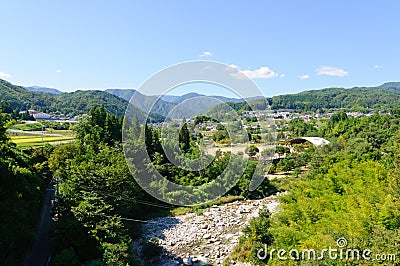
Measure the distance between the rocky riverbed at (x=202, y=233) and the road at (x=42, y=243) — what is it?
2901 mm

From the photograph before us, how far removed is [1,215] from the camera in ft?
18.2

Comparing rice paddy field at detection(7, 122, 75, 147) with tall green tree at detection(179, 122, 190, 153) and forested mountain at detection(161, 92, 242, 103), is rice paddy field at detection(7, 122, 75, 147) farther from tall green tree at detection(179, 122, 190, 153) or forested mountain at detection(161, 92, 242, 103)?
forested mountain at detection(161, 92, 242, 103)

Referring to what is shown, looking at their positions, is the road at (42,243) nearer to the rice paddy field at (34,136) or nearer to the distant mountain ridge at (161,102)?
the distant mountain ridge at (161,102)

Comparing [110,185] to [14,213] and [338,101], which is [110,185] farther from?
[338,101]

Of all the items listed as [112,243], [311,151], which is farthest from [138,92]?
[311,151]

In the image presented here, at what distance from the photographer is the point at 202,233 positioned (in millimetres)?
11141

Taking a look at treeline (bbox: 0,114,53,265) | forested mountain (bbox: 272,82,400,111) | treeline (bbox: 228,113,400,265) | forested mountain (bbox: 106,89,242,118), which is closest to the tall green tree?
treeline (bbox: 228,113,400,265)

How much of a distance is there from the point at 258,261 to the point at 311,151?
656 inches

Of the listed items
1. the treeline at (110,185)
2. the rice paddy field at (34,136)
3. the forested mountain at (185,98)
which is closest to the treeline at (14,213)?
the treeline at (110,185)

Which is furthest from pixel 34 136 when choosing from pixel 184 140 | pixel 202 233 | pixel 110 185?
pixel 202 233

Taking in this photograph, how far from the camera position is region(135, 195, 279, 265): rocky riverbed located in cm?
938

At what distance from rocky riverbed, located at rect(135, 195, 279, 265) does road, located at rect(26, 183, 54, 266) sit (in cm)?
290

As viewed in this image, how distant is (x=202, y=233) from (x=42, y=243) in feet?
18.4

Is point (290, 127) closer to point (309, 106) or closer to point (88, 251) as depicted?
point (88, 251)
